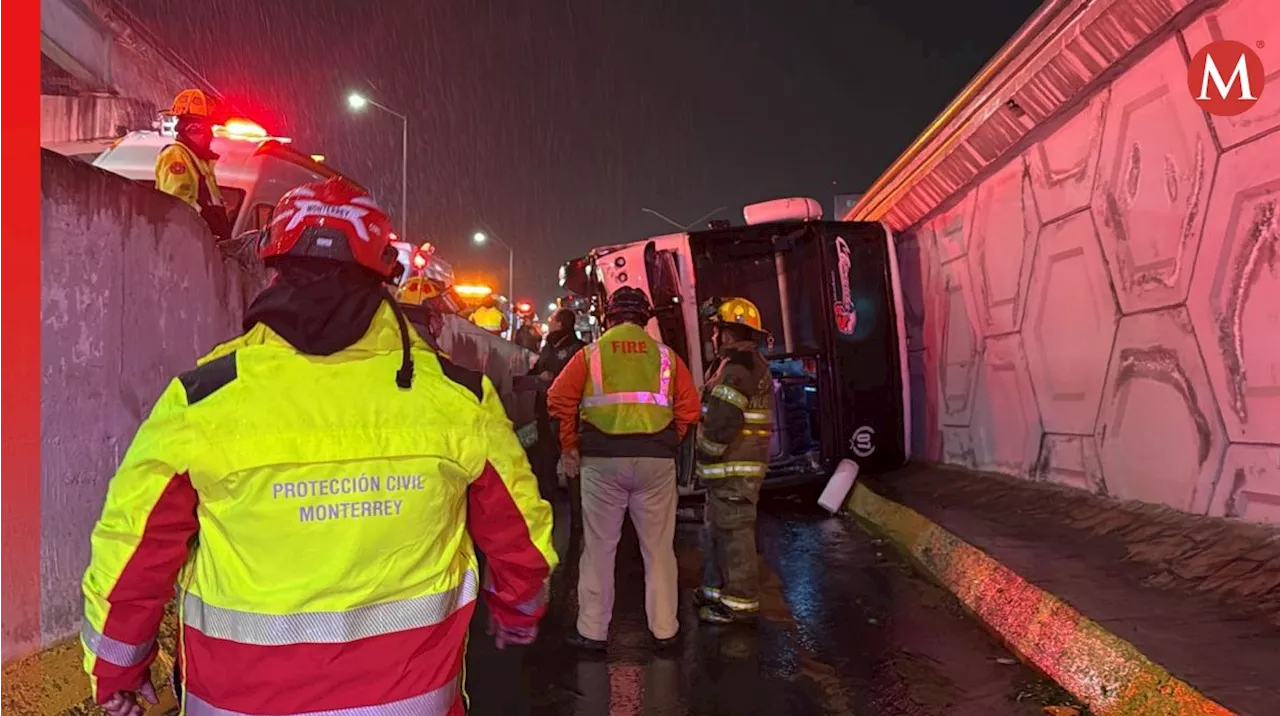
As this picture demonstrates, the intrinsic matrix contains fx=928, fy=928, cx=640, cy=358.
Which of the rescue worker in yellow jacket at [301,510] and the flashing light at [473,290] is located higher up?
the flashing light at [473,290]

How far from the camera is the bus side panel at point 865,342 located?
902 cm

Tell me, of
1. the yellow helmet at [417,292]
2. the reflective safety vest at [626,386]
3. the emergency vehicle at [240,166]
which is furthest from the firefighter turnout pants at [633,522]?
the emergency vehicle at [240,166]

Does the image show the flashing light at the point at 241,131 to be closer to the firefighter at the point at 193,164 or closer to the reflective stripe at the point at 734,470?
the firefighter at the point at 193,164

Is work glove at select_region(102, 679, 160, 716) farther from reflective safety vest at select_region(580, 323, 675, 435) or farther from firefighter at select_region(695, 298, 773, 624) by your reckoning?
firefighter at select_region(695, 298, 773, 624)

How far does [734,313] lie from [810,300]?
3648 millimetres

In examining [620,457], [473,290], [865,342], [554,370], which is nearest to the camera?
[620,457]

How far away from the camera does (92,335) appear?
368cm

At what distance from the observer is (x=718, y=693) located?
4191 mm

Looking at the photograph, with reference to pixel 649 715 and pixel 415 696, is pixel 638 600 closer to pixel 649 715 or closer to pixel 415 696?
pixel 649 715

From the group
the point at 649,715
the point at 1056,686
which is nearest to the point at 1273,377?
the point at 1056,686

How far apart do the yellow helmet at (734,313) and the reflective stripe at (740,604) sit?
1.61m

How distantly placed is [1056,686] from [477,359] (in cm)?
1040

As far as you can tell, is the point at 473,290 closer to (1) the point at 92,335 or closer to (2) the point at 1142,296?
(2) the point at 1142,296

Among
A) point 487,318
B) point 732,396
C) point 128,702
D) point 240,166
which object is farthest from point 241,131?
point 487,318
